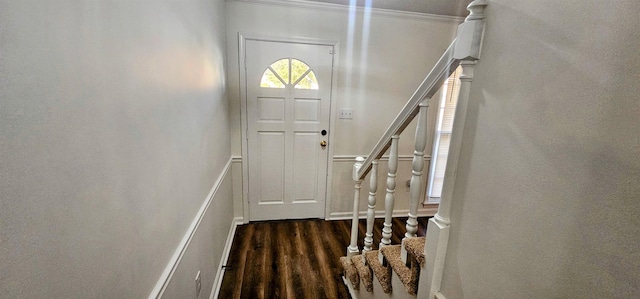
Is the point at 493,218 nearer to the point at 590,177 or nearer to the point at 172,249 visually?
the point at 590,177

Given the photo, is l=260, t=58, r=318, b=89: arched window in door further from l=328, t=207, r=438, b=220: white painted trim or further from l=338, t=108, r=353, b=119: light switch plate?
l=328, t=207, r=438, b=220: white painted trim

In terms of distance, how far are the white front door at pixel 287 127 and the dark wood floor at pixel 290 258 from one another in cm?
22

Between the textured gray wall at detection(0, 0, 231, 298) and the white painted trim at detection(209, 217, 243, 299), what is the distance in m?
0.86

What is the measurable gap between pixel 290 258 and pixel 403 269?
4.30ft

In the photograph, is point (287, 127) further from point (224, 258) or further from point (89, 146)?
point (89, 146)

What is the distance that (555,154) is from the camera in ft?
1.72

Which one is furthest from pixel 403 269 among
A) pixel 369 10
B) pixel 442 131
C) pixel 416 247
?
pixel 369 10

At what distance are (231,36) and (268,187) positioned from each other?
150 centimetres

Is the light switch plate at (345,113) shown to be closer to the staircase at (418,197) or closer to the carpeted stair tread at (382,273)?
the staircase at (418,197)

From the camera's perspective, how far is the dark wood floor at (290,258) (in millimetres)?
1820

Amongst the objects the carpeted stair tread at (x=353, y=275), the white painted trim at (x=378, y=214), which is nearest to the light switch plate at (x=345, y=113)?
the white painted trim at (x=378, y=214)

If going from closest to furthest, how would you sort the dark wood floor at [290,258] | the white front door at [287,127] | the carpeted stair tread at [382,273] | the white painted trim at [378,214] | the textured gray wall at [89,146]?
the textured gray wall at [89,146] < the carpeted stair tread at [382,273] < the dark wood floor at [290,258] < the white front door at [287,127] < the white painted trim at [378,214]

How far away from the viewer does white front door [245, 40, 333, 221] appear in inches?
93.5

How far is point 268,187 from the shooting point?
2658 millimetres
